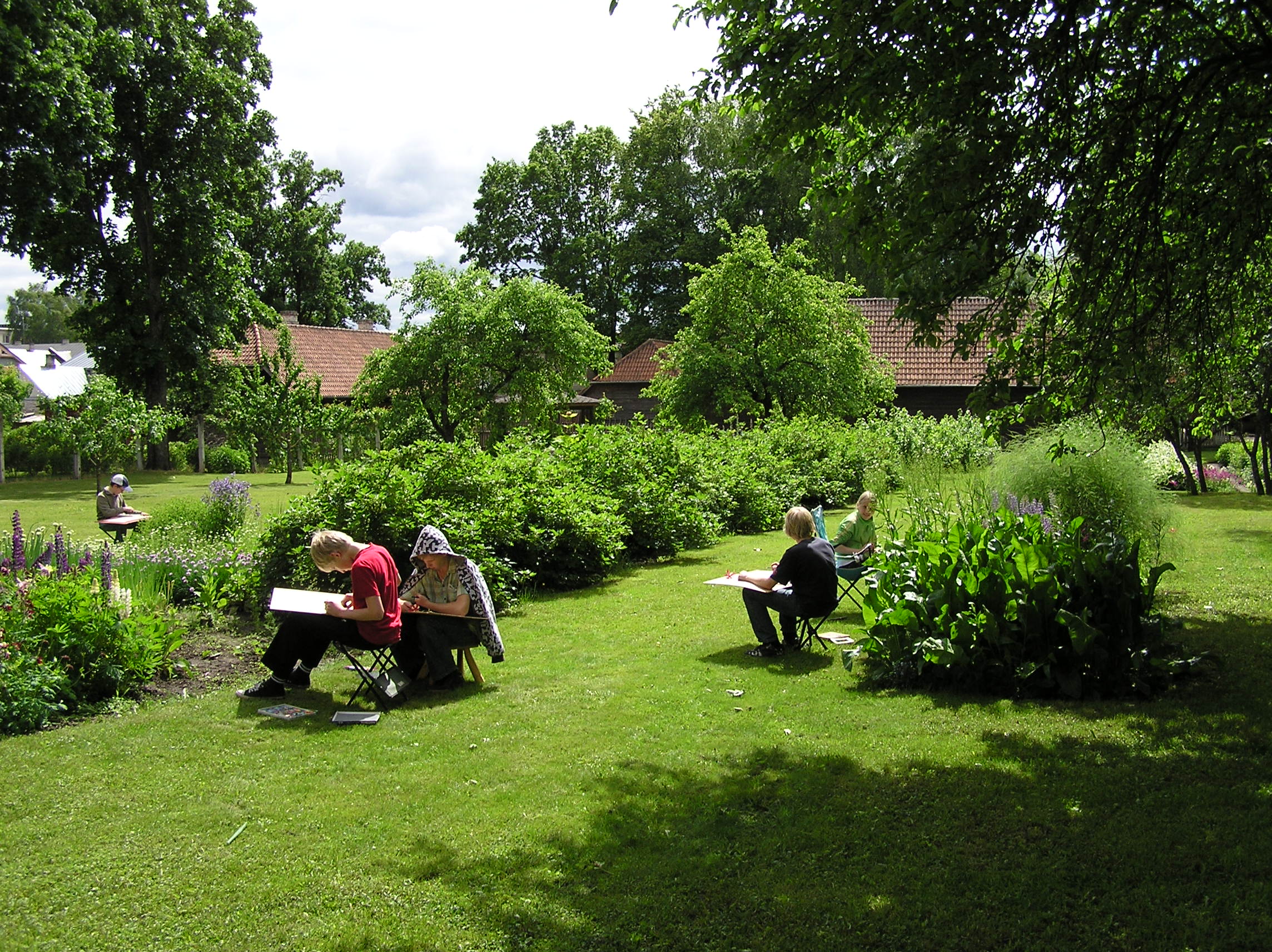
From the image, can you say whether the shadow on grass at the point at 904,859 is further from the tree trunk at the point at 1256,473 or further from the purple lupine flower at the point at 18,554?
the tree trunk at the point at 1256,473

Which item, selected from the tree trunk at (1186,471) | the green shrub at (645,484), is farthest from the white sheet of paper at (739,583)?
the tree trunk at (1186,471)

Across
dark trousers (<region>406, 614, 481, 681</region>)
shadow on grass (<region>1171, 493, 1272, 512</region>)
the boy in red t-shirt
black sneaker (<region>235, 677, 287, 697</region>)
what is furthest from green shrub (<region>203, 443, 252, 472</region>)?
dark trousers (<region>406, 614, 481, 681</region>)

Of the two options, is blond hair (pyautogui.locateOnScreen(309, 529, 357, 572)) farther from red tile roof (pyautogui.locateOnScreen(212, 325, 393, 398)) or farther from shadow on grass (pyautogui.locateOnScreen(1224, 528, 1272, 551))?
red tile roof (pyautogui.locateOnScreen(212, 325, 393, 398))

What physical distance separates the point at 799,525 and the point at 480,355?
19.5m

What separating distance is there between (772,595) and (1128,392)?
3.32 m

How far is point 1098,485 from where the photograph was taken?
10.0 meters

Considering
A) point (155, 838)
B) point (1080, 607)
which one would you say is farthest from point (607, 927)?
point (1080, 607)

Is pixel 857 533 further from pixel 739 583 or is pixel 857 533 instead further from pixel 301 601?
pixel 301 601

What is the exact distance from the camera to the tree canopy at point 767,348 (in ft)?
89.2

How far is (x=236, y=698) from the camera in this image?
7133 millimetres

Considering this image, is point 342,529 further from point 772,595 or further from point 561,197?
point 561,197

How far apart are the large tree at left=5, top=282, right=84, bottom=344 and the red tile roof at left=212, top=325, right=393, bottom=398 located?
89814mm

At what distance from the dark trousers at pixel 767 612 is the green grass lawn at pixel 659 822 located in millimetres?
850

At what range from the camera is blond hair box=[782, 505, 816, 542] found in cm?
811
